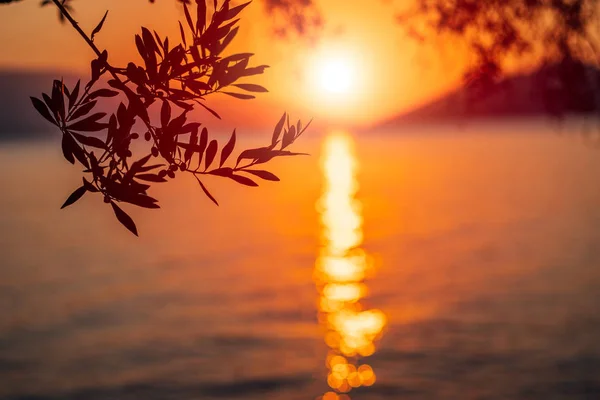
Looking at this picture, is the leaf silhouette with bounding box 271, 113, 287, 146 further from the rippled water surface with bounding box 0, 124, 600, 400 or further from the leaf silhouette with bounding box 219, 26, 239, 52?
the rippled water surface with bounding box 0, 124, 600, 400

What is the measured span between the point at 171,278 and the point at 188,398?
19294mm

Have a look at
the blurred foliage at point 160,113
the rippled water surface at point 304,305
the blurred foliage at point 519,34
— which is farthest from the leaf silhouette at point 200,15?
the rippled water surface at point 304,305

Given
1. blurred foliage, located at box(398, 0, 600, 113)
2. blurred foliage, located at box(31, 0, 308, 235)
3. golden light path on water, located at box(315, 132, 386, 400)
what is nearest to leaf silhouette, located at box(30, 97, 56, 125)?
blurred foliage, located at box(31, 0, 308, 235)

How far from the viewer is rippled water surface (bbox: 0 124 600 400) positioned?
26297 mm

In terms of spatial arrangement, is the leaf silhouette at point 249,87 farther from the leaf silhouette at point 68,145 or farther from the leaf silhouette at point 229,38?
the leaf silhouette at point 68,145

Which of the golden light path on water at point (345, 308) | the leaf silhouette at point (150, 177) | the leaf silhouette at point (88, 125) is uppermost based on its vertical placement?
the golden light path on water at point (345, 308)

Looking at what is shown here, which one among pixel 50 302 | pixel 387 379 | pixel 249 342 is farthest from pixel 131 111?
pixel 50 302

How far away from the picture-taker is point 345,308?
1452 inches

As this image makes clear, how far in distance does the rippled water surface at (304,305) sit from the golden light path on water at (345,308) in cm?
11

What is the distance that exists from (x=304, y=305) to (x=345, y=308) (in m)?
1.80

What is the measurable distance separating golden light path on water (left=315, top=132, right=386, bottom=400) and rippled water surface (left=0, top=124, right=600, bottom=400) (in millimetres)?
109

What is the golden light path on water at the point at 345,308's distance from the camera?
27.2 metres

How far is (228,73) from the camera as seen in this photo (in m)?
3.38

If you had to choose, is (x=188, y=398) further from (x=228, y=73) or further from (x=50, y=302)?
(x=228, y=73)
